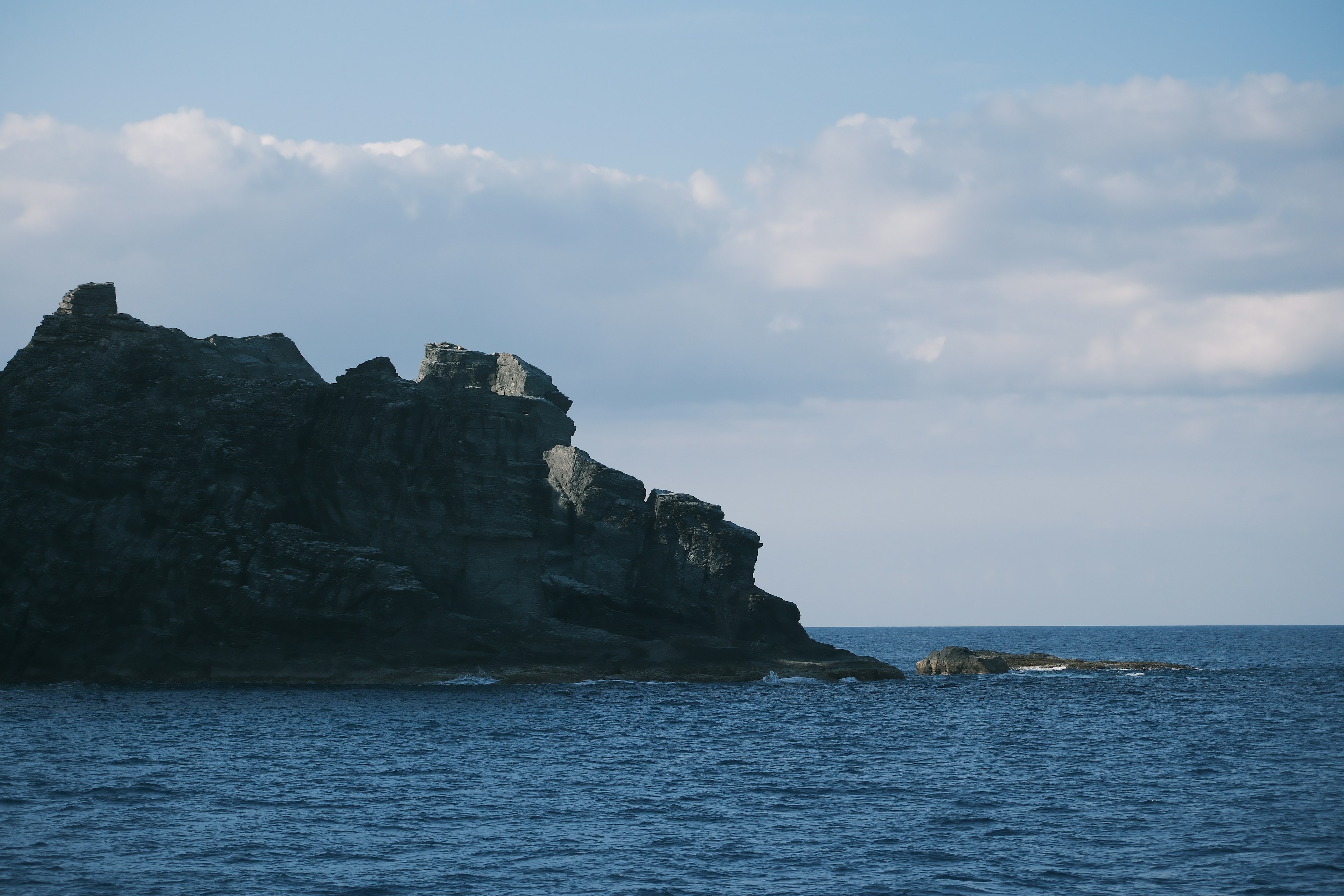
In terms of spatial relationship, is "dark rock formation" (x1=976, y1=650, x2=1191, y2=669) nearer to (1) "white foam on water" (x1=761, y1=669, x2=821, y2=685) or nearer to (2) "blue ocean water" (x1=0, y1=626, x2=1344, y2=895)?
(1) "white foam on water" (x1=761, y1=669, x2=821, y2=685)

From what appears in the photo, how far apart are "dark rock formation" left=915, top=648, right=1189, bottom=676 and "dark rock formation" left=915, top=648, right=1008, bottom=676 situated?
0.03 m

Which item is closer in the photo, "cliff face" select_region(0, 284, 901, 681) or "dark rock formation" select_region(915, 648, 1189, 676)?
"cliff face" select_region(0, 284, 901, 681)

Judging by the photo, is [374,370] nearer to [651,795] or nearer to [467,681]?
[467,681]

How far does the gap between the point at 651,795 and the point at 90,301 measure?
181 feet

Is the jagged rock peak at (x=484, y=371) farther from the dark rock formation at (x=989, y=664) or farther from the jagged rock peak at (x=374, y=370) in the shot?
the dark rock formation at (x=989, y=664)

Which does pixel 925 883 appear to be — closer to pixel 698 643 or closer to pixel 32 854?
pixel 32 854

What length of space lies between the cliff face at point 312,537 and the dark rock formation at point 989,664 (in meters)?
12.5

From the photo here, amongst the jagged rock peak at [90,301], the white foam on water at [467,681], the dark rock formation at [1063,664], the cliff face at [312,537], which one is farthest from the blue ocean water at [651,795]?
the dark rock formation at [1063,664]

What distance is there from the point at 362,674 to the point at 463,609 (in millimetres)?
7828

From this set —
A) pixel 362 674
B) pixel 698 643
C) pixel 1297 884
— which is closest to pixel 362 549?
pixel 362 674

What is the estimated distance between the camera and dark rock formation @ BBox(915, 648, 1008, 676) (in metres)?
91.4

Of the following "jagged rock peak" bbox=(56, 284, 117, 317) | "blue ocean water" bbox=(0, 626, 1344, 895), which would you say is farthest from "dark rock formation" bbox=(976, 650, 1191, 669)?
"jagged rock peak" bbox=(56, 284, 117, 317)

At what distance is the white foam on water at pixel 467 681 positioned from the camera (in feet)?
232

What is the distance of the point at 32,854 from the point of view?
2672 cm
